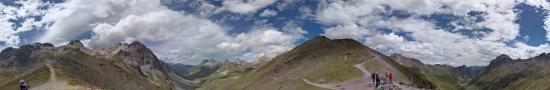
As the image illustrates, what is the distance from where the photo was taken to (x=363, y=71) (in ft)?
631

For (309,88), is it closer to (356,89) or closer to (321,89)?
(321,89)

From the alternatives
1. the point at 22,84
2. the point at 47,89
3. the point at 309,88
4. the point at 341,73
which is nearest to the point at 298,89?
the point at 309,88

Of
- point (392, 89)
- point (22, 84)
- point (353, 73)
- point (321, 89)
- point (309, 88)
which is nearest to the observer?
point (22, 84)

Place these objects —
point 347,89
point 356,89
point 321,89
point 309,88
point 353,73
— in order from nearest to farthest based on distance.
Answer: point 356,89 → point 347,89 → point 321,89 → point 309,88 → point 353,73

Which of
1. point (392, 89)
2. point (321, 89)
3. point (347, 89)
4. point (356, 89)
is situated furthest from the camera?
point (321, 89)

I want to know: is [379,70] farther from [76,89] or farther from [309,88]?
[76,89]

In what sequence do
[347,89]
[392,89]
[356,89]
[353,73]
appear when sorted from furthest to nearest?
[353,73] < [347,89] < [356,89] < [392,89]

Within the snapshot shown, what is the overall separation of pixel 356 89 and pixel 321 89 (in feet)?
105

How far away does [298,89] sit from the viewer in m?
180

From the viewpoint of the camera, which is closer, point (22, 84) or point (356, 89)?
point (22, 84)

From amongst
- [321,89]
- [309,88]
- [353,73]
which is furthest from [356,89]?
[353,73]

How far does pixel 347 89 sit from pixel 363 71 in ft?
189

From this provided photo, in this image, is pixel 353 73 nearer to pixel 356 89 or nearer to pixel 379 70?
pixel 379 70

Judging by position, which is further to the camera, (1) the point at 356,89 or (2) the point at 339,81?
(2) the point at 339,81
